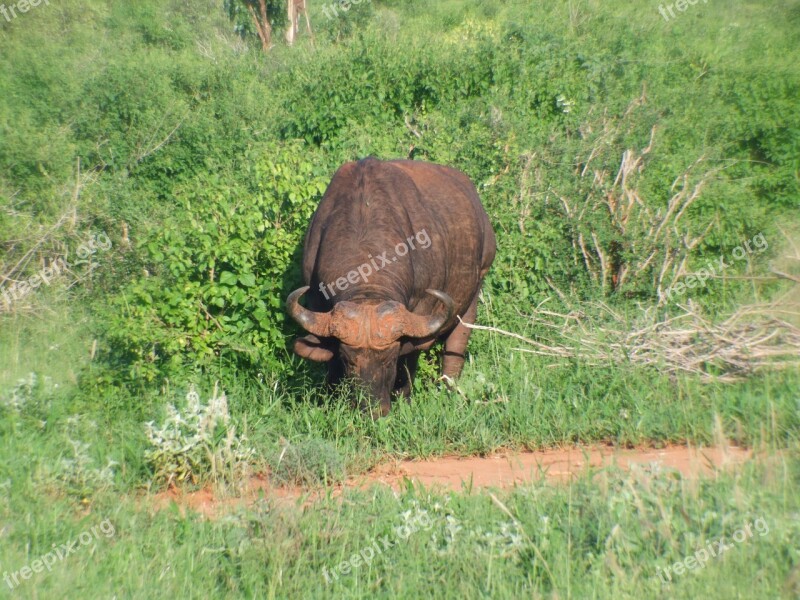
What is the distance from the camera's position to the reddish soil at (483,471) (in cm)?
546

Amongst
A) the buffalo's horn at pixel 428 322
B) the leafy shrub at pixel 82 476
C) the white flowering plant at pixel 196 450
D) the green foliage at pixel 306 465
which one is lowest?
the green foliage at pixel 306 465

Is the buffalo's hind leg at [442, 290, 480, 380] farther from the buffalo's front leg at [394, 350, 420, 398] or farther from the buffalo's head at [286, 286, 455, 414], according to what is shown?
the buffalo's head at [286, 286, 455, 414]

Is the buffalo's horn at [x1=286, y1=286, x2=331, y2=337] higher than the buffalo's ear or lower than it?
higher

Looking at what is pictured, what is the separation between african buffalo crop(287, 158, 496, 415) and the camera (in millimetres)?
6793

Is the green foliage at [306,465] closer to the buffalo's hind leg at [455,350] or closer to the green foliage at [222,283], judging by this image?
the green foliage at [222,283]

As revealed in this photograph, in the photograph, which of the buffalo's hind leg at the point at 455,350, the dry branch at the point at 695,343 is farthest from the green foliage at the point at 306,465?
the buffalo's hind leg at the point at 455,350

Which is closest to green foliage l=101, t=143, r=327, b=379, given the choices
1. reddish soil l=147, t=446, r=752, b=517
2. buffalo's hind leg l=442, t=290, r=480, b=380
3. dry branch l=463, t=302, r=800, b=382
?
buffalo's hind leg l=442, t=290, r=480, b=380

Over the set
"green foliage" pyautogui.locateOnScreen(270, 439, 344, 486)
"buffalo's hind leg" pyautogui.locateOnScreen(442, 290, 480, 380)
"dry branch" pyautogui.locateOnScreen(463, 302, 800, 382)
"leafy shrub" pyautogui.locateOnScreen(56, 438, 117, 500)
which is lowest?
"buffalo's hind leg" pyautogui.locateOnScreen(442, 290, 480, 380)

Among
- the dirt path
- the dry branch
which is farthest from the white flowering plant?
the dry branch

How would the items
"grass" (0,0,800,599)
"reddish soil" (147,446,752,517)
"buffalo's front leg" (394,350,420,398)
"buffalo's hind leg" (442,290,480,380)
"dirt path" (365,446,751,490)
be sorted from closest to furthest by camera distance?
"grass" (0,0,800,599), "reddish soil" (147,446,752,517), "dirt path" (365,446,751,490), "buffalo's front leg" (394,350,420,398), "buffalo's hind leg" (442,290,480,380)

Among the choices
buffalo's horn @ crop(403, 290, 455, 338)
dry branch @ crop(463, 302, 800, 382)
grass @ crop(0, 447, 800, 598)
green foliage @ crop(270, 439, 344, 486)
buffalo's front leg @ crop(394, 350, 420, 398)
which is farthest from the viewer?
buffalo's front leg @ crop(394, 350, 420, 398)

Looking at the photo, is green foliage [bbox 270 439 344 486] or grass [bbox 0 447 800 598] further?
green foliage [bbox 270 439 344 486]

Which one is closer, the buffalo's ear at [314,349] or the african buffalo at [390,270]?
the african buffalo at [390,270]

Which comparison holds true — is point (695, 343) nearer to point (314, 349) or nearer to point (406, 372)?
point (406, 372)
